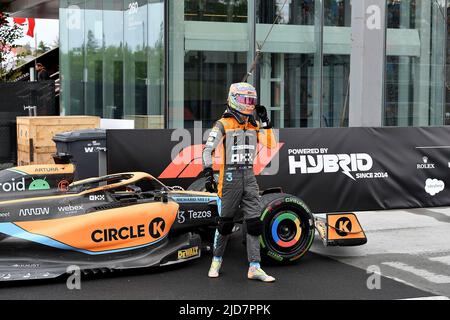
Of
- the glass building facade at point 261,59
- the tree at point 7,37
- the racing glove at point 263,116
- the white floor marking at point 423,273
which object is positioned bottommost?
the white floor marking at point 423,273

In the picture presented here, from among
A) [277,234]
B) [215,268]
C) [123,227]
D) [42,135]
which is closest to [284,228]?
[277,234]

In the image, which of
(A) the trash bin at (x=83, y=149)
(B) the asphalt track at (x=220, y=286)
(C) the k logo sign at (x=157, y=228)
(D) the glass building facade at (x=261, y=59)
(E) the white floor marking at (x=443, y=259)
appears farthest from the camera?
(D) the glass building facade at (x=261, y=59)

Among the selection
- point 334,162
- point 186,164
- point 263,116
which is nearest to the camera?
point 263,116

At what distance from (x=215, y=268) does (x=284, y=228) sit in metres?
0.98

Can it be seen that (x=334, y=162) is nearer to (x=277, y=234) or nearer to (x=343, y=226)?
(x=343, y=226)

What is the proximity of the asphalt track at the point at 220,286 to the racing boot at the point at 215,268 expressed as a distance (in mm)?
71

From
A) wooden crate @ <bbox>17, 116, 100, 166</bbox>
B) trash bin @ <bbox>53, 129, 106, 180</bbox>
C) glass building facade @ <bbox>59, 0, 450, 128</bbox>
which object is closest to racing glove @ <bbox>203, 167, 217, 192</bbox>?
trash bin @ <bbox>53, 129, 106, 180</bbox>

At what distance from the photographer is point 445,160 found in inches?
420

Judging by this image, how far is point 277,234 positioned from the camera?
24.5 feet

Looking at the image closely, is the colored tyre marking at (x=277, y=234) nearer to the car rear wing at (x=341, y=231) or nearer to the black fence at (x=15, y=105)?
the car rear wing at (x=341, y=231)

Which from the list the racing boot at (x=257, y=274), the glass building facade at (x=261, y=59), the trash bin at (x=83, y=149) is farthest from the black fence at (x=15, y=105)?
the racing boot at (x=257, y=274)

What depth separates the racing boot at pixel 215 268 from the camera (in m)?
7.03

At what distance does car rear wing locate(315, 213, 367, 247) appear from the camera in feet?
25.7
